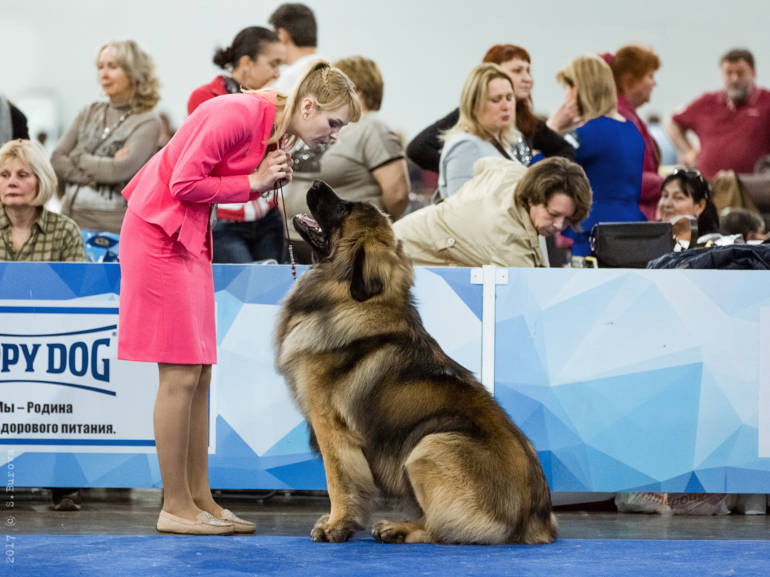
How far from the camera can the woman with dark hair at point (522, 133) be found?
5.95 m

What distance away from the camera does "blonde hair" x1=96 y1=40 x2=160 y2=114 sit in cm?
588

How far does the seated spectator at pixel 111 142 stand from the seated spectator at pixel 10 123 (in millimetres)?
399

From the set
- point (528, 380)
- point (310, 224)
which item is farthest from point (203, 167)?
point (528, 380)

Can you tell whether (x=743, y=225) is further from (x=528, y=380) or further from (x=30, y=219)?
(x=30, y=219)

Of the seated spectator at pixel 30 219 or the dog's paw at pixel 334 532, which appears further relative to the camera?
the seated spectator at pixel 30 219

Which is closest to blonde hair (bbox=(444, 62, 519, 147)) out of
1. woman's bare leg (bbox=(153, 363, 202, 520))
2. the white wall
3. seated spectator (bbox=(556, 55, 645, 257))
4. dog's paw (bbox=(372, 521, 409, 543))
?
seated spectator (bbox=(556, 55, 645, 257))

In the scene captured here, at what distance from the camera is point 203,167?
11.8ft

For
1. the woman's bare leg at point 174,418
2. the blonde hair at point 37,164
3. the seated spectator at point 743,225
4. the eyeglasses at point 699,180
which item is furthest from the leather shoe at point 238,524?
the seated spectator at point 743,225

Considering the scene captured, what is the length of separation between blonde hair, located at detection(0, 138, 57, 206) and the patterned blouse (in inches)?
3.1

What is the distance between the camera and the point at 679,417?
15.1 ft

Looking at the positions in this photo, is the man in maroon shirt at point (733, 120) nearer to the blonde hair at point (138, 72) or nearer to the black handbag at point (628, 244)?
the black handbag at point (628, 244)

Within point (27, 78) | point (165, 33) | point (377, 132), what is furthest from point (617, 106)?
point (27, 78)

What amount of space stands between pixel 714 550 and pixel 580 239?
2.69 m

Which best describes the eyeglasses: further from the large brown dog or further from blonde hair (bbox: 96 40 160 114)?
blonde hair (bbox: 96 40 160 114)
